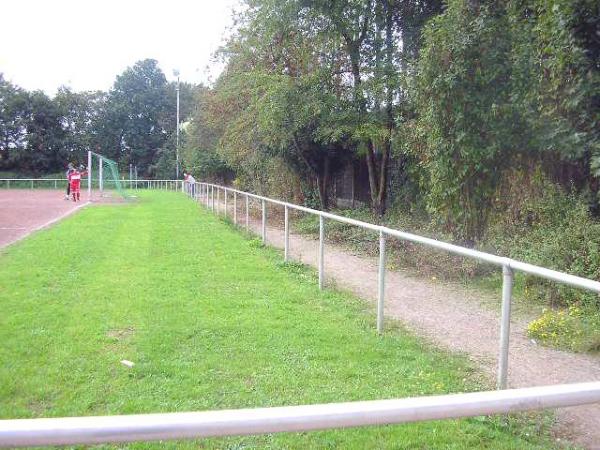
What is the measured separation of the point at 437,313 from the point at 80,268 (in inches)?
220

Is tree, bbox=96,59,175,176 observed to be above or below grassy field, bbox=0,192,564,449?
above

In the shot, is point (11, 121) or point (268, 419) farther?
point (11, 121)

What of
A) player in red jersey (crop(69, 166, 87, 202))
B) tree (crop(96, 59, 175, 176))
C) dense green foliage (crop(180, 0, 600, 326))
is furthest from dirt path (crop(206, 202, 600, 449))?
tree (crop(96, 59, 175, 176))

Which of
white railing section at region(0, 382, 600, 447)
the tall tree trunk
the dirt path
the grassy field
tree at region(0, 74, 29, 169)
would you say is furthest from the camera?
tree at region(0, 74, 29, 169)

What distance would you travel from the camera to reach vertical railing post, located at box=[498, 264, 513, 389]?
3.91m

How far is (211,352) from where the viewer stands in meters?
5.09

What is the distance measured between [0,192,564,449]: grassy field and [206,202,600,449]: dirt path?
0.69 feet

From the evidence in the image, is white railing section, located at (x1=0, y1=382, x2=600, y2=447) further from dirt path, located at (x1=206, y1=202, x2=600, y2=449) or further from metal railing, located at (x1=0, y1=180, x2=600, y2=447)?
dirt path, located at (x1=206, y1=202, x2=600, y2=449)

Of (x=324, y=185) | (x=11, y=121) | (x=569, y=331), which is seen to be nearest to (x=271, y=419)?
(x=569, y=331)

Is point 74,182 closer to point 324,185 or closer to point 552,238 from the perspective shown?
point 324,185

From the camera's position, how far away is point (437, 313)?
5.81 metres

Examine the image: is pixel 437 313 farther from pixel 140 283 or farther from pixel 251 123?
pixel 251 123

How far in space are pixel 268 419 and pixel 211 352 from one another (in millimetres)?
→ 3730

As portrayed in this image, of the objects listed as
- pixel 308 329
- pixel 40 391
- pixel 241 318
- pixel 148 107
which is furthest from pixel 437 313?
pixel 148 107
